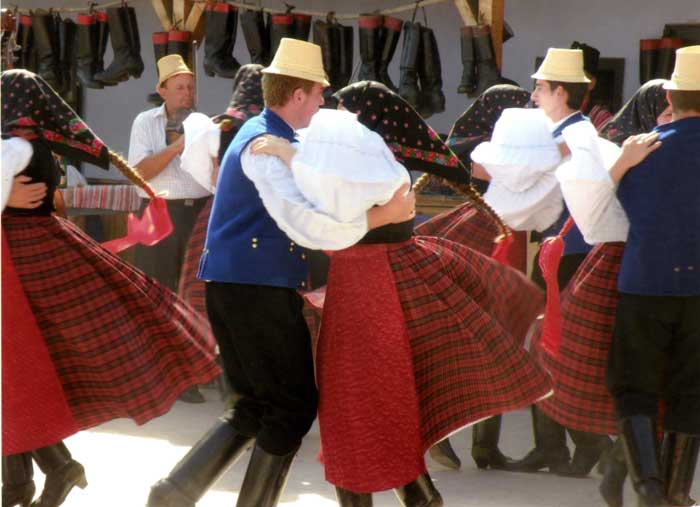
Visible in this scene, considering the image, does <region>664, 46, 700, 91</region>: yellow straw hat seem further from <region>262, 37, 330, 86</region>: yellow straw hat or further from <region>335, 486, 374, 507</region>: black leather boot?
<region>335, 486, 374, 507</region>: black leather boot

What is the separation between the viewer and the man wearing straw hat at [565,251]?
18.1 ft

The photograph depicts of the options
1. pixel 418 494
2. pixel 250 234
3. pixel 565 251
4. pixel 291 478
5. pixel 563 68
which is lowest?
pixel 291 478

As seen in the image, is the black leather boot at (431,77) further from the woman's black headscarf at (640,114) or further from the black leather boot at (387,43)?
the woman's black headscarf at (640,114)

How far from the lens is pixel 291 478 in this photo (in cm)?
563

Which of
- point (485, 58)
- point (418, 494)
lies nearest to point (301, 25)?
point (485, 58)

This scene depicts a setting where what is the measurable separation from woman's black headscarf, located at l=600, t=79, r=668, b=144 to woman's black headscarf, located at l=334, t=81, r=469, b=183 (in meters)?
1.03

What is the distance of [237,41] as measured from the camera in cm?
968

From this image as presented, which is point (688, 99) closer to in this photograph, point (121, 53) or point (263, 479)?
point (263, 479)

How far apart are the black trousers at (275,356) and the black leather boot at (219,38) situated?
4689 millimetres

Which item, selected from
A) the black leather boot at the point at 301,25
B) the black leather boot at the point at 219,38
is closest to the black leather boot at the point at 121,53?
the black leather boot at the point at 219,38

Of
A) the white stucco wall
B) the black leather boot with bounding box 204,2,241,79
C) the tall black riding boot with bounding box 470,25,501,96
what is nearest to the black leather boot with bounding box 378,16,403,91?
the white stucco wall

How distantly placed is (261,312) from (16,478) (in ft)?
3.91

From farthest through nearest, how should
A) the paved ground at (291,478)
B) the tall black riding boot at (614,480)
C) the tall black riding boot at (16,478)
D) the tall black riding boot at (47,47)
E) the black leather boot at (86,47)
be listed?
the tall black riding boot at (47,47) < the black leather boot at (86,47) < the paved ground at (291,478) < the tall black riding boot at (614,480) < the tall black riding boot at (16,478)

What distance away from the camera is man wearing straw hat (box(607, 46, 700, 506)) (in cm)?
442
